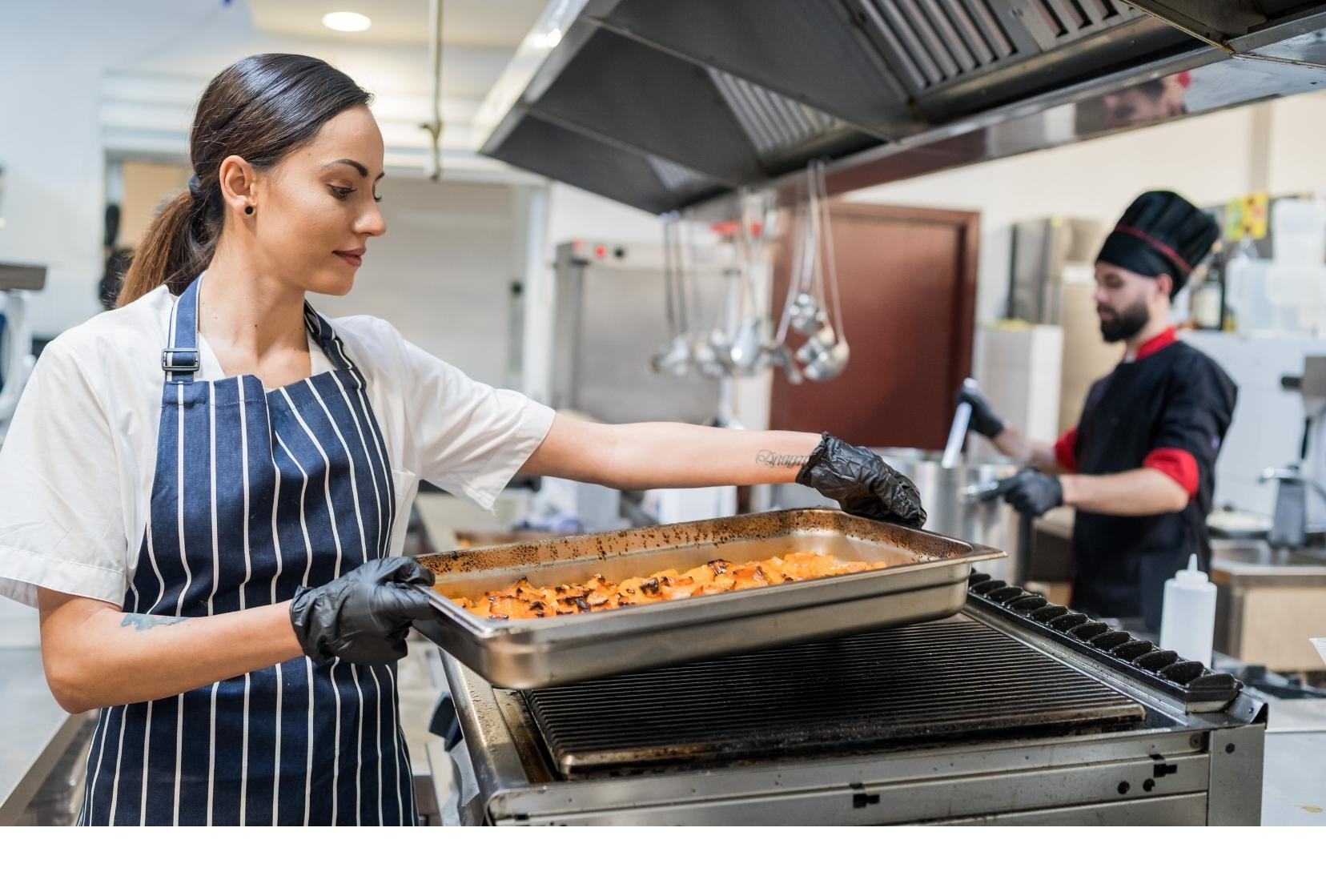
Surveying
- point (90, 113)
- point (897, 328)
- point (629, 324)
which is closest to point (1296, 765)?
point (629, 324)

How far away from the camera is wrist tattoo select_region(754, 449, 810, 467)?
167cm

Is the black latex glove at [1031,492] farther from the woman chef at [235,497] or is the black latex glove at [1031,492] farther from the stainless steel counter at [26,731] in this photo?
the stainless steel counter at [26,731]

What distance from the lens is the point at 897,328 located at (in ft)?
23.2

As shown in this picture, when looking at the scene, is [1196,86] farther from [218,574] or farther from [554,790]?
[218,574]

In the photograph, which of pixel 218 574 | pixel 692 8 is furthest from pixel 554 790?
pixel 692 8

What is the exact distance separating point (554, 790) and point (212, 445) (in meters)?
0.61

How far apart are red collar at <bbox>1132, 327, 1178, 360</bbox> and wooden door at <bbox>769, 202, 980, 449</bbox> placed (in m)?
3.75

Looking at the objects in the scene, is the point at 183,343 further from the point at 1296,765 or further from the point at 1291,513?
the point at 1291,513

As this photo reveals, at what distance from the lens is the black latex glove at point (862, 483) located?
62.4 inches

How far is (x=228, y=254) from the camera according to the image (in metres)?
1.46

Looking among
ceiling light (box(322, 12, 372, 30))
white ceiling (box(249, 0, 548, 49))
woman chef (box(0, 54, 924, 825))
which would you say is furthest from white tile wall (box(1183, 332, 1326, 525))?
ceiling light (box(322, 12, 372, 30))

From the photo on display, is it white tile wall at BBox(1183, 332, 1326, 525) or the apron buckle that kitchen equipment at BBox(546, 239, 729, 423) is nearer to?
white tile wall at BBox(1183, 332, 1326, 525)

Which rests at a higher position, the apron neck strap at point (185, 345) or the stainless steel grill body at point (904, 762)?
the apron neck strap at point (185, 345)

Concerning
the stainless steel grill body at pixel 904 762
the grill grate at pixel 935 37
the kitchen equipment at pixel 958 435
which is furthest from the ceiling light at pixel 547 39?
the stainless steel grill body at pixel 904 762
